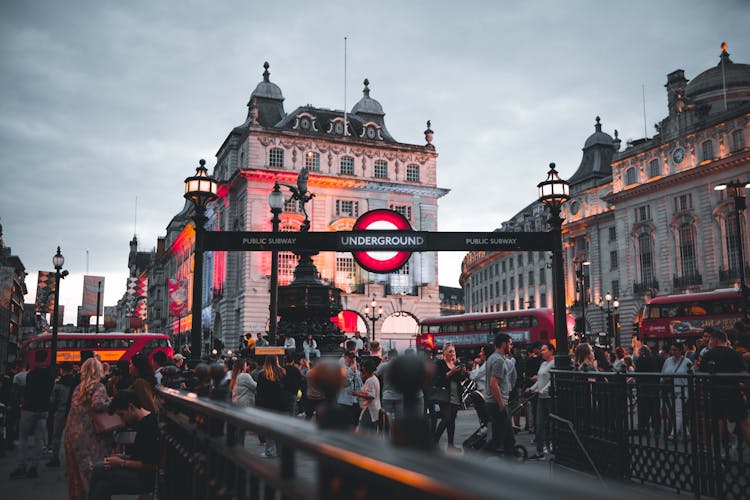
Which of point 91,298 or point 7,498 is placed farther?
point 91,298

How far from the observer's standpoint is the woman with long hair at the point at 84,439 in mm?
6172

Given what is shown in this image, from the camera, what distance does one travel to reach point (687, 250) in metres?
55.8

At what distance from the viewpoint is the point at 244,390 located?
12.2 meters

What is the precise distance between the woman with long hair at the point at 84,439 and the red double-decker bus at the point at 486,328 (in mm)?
28462

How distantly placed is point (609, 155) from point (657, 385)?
244ft

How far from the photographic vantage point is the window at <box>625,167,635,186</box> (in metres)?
61.7

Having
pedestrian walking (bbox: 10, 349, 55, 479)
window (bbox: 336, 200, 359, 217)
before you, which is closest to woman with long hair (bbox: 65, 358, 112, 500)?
pedestrian walking (bbox: 10, 349, 55, 479)

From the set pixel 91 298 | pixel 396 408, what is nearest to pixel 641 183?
pixel 91 298

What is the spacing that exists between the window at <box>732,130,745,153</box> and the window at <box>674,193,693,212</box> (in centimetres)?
583

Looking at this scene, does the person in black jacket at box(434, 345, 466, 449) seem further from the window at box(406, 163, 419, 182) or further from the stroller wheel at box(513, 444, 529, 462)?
the window at box(406, 163, 419, 182)

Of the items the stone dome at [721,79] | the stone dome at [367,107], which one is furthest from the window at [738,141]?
the stone dome at [367,107]

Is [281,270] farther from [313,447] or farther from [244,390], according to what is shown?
[313,447]

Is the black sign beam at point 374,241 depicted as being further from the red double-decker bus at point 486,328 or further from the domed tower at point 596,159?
the domed tower at point 596,159

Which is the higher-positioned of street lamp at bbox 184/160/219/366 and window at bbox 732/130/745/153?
window at bbox 732/130/745/153
